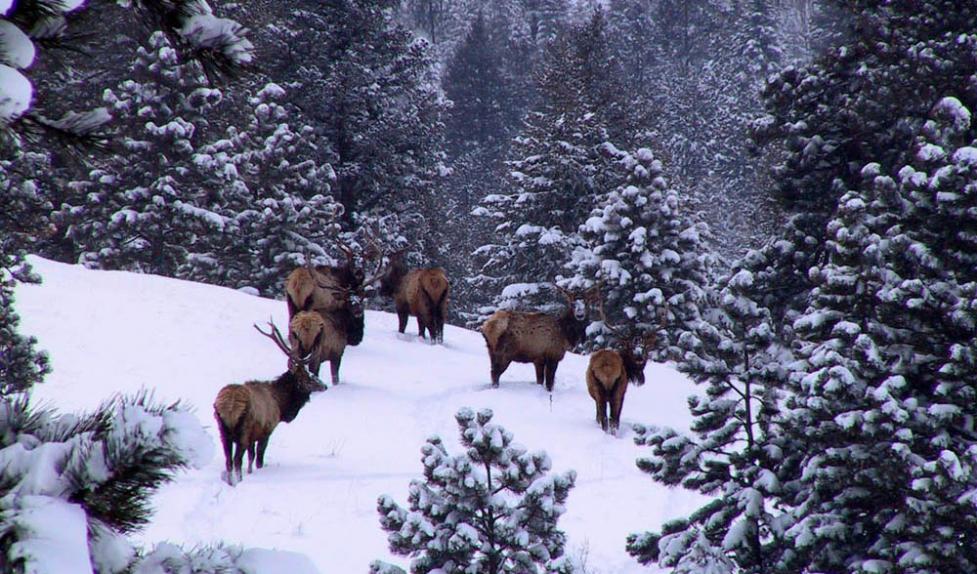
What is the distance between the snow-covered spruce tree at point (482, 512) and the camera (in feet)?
18.1

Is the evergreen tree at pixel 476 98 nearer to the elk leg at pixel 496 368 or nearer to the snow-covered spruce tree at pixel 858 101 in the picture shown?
the elk leg at pixel 496 368

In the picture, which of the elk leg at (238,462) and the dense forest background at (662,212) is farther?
A: the elk leg at (238,462)

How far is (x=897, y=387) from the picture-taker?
6398 mm

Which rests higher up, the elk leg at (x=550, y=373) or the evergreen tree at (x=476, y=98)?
the evergreen tree at (x=476, y=98)

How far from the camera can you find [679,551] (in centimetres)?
662

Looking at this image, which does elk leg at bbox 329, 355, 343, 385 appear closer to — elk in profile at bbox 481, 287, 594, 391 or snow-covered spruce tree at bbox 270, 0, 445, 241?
elk in profile at bbox 481, 287, 594, 391

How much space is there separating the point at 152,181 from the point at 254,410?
1734 cm

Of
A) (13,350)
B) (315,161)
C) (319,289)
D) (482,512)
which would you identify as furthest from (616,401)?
(315,161)

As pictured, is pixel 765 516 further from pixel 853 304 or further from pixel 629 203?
pixel 629 203

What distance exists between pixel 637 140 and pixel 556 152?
11.0 ft

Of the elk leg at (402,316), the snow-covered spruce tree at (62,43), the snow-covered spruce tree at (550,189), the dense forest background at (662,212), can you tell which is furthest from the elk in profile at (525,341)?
the snow-covered spruce tree at (62,43)

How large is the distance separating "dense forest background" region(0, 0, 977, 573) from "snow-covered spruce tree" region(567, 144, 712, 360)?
0.09m

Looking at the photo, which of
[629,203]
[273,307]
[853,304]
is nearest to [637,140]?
[629,203]

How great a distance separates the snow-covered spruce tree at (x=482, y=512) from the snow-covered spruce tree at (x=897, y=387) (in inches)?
89.1
